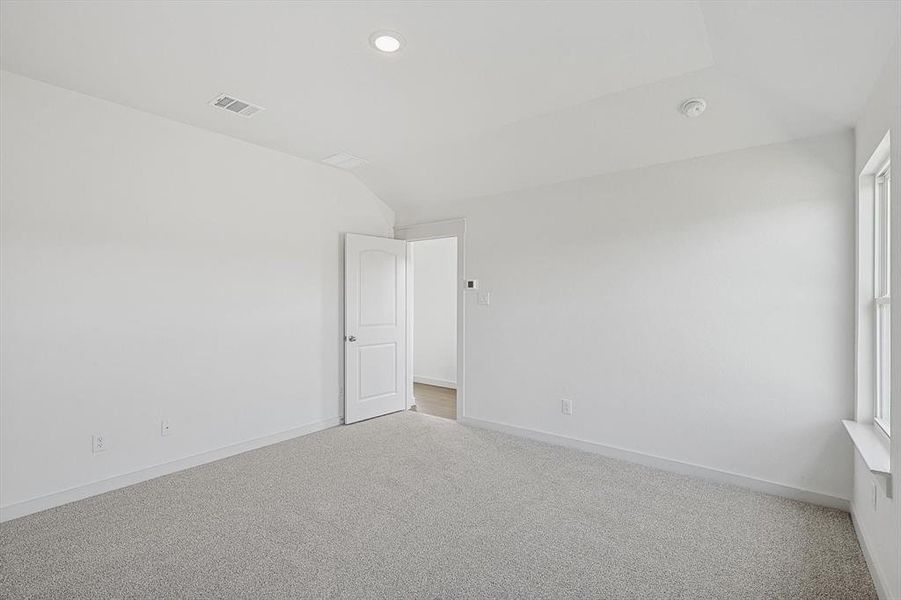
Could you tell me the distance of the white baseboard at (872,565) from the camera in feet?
6.28

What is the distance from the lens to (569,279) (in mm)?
3959

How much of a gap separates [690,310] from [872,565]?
168cm

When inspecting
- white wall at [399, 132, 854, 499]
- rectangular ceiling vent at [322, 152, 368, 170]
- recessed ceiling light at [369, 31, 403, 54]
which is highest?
recessed ceiling light at [369, 31, 403, 54]

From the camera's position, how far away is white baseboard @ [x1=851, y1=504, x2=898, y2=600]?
191 centimetres

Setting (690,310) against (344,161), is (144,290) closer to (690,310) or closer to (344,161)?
(344,161)

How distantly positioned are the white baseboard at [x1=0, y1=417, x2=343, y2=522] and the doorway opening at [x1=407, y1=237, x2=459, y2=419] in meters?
2.46

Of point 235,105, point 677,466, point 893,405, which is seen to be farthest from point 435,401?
point 893,405

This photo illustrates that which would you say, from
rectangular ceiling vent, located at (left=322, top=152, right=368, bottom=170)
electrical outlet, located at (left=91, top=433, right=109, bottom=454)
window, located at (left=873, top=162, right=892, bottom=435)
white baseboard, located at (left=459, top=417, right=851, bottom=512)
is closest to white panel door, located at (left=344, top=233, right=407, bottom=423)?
rectangular ceiling vent, located at (left=322, top=152, right=368, bottom=170)

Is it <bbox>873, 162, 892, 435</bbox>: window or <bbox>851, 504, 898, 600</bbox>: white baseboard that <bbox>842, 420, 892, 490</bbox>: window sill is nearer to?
<bbox>873, 162, 892, 435</bbox>: window

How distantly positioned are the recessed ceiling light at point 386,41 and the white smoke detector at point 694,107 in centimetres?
179

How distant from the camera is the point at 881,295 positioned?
2.54m

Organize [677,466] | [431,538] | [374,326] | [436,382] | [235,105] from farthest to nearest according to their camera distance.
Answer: [436,382] < [374,326] < [677,466] < [235,105] < [431,538]

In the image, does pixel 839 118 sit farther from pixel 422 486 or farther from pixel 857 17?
pixel 422 486

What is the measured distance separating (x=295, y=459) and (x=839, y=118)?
425cm
